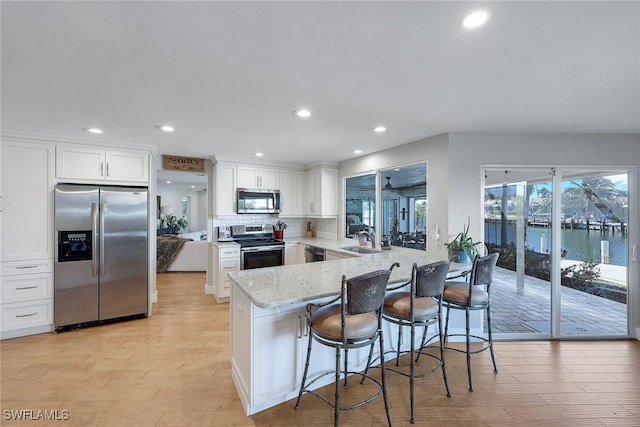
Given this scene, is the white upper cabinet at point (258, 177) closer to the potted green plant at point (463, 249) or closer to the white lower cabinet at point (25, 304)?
the white lower cabinet at point (25, 304)

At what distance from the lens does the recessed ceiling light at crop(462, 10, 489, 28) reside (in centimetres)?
132

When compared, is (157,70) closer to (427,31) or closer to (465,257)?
(427,31)

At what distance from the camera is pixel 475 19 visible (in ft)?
4.45

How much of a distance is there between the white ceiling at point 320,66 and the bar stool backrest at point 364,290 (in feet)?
4.30

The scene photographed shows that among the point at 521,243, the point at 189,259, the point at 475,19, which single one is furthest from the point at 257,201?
the point at 475,19

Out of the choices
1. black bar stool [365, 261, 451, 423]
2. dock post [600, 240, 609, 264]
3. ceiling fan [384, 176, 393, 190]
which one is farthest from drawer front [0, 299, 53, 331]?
dock post [600, 240, 609, 264]

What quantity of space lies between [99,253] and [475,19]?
169 inches

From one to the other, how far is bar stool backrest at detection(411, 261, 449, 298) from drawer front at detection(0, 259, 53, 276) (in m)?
4.09

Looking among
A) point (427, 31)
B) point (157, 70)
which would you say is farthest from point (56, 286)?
point (427, 31)

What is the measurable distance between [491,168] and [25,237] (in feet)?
17.9

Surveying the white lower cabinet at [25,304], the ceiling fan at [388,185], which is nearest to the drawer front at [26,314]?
the white lower cabinet at [25,304]

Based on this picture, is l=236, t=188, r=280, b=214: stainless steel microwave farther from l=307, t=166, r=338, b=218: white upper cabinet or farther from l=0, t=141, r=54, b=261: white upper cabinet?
l=0, t=141, r=54, b=261: white upper cabinet

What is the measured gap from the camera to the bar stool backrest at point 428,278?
204 centimetres

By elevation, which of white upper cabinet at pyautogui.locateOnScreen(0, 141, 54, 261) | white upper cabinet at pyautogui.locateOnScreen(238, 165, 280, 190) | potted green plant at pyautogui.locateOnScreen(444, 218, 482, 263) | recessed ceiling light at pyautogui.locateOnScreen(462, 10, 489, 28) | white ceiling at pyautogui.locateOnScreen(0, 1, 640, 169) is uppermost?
white ceiling at pyautogui.locateOnScreen(0, 1, 640, 169)
